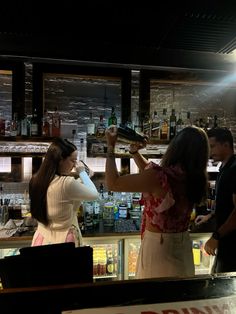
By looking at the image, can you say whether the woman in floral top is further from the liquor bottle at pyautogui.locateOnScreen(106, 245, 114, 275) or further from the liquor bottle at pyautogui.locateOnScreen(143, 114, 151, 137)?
the liquor bottle at pyautogui.locateOnScreen(143, 114, 151, 137)

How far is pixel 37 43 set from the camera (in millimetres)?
2592

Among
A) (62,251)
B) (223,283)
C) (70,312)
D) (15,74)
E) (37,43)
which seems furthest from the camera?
(15,74)

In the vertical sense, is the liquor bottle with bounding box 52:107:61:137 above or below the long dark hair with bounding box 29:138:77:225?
above

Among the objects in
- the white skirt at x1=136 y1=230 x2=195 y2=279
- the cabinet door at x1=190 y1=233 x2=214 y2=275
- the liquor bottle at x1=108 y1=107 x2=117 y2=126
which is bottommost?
the cabinet door at x1=190 y1=233 x2=214 y2=275

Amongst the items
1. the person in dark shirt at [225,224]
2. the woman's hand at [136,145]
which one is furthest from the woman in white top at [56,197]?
the person in dark shirt at [225,224]

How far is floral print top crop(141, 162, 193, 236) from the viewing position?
1447 mm

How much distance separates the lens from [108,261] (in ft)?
8.50

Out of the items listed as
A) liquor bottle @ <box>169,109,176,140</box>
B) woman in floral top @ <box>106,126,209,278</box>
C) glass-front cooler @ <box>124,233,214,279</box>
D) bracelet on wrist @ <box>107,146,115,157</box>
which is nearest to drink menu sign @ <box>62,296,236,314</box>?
woman in floral top @ <box>106,126,209,278</box>

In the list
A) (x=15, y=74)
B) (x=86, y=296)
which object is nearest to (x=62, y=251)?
(x=86, y=296)

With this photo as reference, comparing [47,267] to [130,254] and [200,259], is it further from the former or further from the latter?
[200,259]

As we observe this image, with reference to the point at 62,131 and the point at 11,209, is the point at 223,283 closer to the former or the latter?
the point at 62,131

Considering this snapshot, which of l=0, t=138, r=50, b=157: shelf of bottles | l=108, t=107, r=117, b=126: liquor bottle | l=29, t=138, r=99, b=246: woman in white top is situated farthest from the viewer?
l=108, t=107, r=117, b=126: liquor bottle

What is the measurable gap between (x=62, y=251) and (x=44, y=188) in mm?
983

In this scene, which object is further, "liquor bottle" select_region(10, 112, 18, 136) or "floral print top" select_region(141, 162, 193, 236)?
"liquor bottle" select_region(10, 112, 18, 136)
